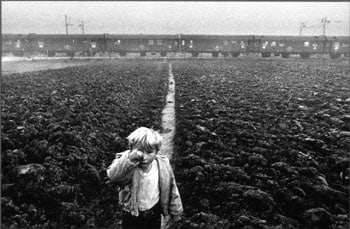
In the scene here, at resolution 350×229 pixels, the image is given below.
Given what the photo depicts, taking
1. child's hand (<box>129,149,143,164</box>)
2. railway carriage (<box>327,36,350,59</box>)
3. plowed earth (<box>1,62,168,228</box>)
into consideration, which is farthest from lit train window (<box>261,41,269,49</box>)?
child's hand (<box>129,149,143,164</box>)

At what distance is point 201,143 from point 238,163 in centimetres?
141

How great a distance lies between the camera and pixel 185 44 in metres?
71.2

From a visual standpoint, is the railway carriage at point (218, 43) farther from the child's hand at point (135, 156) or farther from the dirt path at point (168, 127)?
the child's hand at point (135, 156)

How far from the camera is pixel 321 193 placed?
5.27 m

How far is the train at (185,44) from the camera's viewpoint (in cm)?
6950

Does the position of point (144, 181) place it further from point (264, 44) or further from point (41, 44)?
point (41, 44)

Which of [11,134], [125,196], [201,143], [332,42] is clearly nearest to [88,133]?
[11,134]

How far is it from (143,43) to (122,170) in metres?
70.0

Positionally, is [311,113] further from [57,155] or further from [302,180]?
[57,155]

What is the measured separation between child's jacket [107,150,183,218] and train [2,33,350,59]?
68713 millimetres

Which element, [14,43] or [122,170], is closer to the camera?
[122,170]

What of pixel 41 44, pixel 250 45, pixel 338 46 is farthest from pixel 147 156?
pixel 338 46

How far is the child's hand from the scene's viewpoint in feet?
11.2

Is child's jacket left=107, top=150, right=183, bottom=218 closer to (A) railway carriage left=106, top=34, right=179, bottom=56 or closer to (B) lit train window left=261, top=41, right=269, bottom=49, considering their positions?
(A) railway carriage left=106, top=34, right=179, bottom=56
